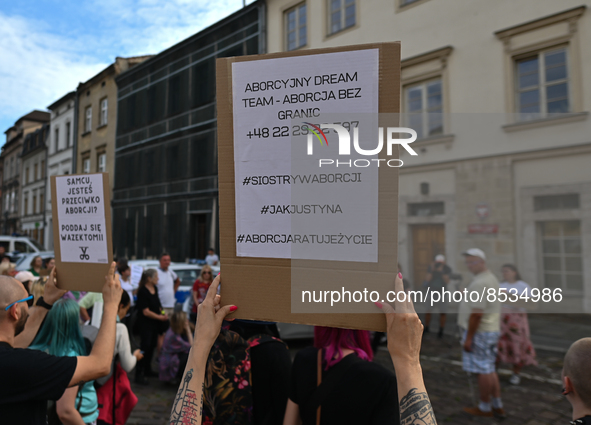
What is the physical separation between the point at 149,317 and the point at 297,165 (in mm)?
6093

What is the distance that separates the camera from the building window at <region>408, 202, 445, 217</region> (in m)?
13.2

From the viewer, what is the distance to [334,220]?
142cm

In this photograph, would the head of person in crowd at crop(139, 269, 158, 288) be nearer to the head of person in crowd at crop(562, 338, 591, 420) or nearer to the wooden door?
the head of person in crowd at crop(562, 338, 591, 420)

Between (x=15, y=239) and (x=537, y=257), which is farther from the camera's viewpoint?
(x=15, y=239)

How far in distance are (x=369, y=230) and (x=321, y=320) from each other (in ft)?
1.02

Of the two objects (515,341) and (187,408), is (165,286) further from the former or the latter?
(187,408)

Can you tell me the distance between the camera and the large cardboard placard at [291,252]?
134cm

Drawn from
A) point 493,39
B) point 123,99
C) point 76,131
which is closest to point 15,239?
point 123,99

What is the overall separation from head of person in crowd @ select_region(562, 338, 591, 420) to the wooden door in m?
11.5

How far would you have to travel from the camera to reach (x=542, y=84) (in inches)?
443

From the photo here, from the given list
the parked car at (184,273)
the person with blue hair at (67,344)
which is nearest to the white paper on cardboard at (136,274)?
the parked car at (184,273)

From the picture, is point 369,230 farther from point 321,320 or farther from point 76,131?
point 76,131

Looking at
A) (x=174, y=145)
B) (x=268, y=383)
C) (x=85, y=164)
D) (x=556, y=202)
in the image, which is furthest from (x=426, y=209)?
(x=85, y=164)

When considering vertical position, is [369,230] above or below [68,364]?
above
